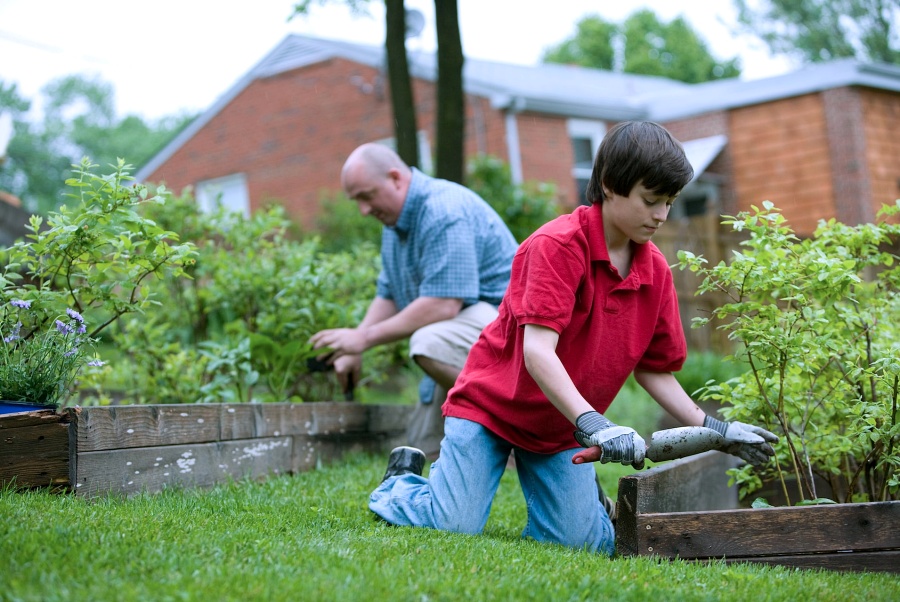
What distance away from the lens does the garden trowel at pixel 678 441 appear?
2986mm

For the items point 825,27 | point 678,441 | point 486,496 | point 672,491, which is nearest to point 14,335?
point 486,496

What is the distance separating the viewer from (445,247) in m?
4.79

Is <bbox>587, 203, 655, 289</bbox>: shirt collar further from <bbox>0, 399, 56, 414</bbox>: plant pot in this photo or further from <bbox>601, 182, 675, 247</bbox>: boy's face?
<bbox>0, 399, 56, 414</bbox>: plant pot

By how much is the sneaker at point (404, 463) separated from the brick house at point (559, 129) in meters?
11.9

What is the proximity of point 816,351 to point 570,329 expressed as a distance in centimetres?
86

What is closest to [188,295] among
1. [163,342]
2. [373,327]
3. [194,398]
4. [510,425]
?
[163,342]

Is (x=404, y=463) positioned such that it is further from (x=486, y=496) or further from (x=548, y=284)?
(x=548, y=284)

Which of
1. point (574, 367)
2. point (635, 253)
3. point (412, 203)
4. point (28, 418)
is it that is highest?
point (412, 203)

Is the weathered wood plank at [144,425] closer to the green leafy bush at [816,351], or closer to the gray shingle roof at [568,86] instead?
the green leafy bush at [816,351]

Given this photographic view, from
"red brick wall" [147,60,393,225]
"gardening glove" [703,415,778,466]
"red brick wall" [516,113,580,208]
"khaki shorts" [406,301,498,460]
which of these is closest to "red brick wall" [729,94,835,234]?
"red brick wall" [516,113,580,208]

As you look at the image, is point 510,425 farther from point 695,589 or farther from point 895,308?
point 895,308

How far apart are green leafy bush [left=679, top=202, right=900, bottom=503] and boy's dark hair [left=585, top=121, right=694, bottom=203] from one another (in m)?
0.40

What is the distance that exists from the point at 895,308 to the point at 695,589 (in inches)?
72.1

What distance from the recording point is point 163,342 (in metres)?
5.45
